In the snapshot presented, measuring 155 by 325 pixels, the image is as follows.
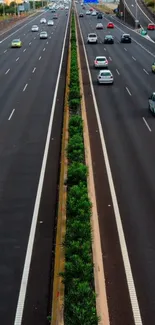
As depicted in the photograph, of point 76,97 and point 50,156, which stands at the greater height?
point 76,97

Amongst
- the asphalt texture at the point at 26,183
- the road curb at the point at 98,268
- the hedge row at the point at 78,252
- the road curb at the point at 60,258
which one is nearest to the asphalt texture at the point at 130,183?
the road curb at the point at 98,268

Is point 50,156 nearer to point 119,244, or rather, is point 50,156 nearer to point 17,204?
point 17,204

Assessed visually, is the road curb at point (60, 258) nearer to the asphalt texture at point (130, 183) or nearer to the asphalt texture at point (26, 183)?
the asphalt texture at point (26, 183)

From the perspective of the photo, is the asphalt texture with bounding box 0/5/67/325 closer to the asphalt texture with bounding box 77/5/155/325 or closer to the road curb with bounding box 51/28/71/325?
the road curb with bounding box 51/28/71/325

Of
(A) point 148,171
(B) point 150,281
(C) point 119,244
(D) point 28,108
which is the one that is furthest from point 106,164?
(D) point 28,108

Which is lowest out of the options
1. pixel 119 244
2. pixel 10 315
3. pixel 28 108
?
pixel 10 315

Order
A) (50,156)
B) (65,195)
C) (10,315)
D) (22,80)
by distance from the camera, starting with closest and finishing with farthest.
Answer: (10,315) → (65,195) → (50,156) → (22,80)

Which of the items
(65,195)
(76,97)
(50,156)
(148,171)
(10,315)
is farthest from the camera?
(76,97)

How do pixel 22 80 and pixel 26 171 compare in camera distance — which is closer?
pixel 26 171
